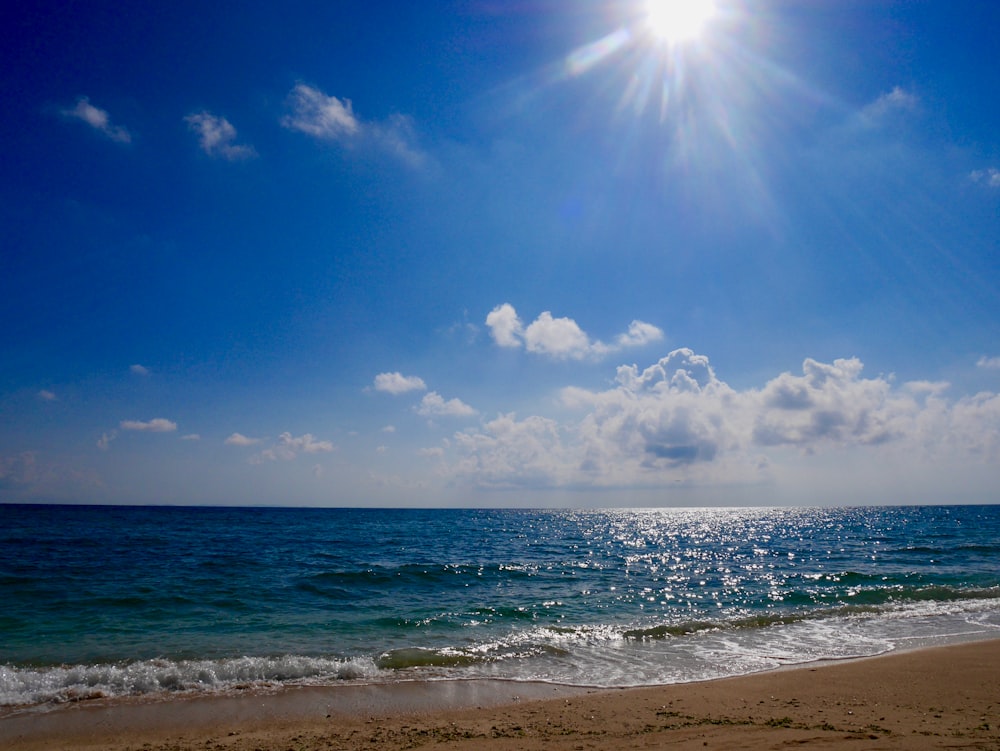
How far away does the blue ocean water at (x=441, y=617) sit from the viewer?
12875 mm

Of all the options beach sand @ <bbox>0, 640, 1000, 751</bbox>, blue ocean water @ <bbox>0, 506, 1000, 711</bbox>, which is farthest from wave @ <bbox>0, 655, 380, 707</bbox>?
beach sand @ <bbox>0, 640, 1000, 751</bbox>

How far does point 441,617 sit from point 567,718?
9751 mm

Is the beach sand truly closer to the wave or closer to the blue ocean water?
the wave

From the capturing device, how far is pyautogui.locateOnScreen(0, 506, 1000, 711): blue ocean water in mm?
12875

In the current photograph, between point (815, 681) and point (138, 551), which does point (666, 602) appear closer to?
point (815, 681)

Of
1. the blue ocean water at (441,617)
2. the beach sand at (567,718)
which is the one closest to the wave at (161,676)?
the blue ocean water at (441,617)

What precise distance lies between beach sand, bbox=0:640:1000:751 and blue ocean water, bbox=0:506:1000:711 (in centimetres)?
110

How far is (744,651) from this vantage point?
49.2 ft

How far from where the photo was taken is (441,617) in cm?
1866

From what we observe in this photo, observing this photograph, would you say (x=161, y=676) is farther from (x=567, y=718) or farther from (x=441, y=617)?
(x=567, y=718)

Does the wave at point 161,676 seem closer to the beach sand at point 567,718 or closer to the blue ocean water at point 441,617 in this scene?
the blue ocean water at point 441,617

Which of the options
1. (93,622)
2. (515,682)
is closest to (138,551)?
(93,622)

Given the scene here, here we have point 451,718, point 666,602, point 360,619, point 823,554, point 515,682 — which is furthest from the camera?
point 823,554

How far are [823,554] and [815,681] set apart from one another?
34.7 meters
